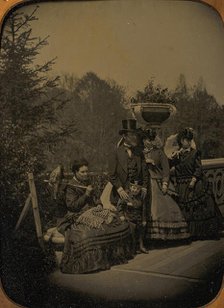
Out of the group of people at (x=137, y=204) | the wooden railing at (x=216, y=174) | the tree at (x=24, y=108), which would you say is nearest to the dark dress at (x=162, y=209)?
the group of people at (x=137, y=204)

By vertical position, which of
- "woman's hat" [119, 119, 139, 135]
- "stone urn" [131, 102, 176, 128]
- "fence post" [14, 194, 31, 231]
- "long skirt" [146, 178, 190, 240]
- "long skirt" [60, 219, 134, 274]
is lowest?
"long skirt" [60, 219, 134, 274]

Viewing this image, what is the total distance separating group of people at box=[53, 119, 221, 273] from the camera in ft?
3.93

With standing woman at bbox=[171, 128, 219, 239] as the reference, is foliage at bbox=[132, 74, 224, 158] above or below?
above

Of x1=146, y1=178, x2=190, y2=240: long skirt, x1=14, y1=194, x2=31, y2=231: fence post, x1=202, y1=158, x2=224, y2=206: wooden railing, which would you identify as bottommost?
x1=146, y1=178, x2=190, y2=240: long skirt

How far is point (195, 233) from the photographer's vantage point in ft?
3.99

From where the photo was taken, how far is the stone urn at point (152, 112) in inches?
47.6

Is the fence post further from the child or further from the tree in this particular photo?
the child

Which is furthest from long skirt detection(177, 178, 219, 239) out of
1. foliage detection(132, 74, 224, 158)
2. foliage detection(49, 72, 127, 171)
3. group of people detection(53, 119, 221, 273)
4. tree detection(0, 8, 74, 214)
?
tree detection(0, 8, 74, 214)

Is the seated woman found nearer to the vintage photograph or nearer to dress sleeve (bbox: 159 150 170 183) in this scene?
the vintage photograph

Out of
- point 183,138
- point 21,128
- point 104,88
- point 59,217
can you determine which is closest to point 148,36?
point 104,88

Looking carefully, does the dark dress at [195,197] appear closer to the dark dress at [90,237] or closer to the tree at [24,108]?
the dark dress at [90,237]

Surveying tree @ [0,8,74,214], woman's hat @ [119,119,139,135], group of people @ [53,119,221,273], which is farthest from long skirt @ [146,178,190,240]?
tree @ [0,8,74,214]

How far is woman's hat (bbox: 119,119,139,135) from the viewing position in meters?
1.21

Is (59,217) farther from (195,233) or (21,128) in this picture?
(195,233)
